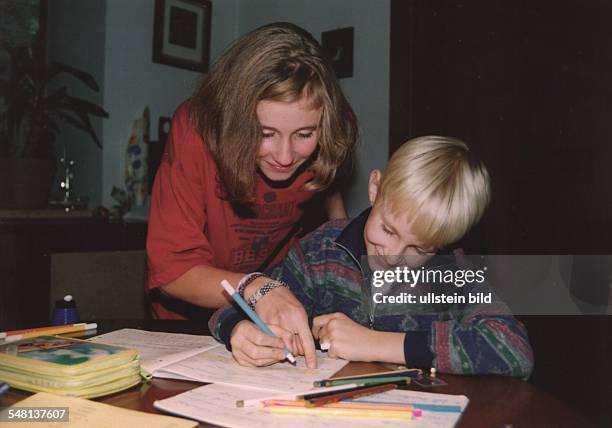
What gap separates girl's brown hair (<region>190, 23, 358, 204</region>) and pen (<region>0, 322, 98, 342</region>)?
432mm

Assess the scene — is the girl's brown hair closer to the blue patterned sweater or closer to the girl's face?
the girl's face

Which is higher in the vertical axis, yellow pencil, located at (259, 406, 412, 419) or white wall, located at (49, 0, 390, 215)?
white wall, located at (49, 0, 390, 215)

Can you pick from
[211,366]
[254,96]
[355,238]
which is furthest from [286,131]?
[211,366]

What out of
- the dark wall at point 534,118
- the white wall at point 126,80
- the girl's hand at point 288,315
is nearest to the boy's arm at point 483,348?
the girl's hand at point 288,315

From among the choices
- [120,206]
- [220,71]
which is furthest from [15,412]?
[120,206]

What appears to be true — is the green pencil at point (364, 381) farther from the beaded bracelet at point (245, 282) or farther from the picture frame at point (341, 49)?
the picture frame at point (341, 49)

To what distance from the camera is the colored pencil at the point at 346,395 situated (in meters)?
0.74

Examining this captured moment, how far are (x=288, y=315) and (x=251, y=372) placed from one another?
0.16m

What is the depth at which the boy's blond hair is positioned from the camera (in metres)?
1.13

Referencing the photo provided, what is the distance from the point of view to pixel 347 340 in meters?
1.01

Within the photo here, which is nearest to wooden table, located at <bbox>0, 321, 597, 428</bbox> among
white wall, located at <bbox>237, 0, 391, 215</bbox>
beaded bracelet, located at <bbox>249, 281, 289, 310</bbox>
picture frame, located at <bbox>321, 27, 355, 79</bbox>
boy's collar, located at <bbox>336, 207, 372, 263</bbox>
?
beaded bracelet, located at <bbox>249, 281, 289, 310</bbox>

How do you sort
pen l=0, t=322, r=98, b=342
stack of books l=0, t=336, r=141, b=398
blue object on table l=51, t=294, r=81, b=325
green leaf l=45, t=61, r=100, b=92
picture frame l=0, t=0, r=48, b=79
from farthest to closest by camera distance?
picture frame l=0, t=0, r=48, b=79 → green leaf l=45, t=61, r=100, b=92 → blue object on table l=51, t=294, r=81, b=325 → pen l=0, t=322, r=98, b=342 → stack of books l=0, t=336, r=141, b=398

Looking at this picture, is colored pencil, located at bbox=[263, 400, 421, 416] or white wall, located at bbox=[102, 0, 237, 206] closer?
colored pencil, located at bbox=[263, 400, 421, 416]

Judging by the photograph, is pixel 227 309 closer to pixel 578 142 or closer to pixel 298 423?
pixel 298 423
